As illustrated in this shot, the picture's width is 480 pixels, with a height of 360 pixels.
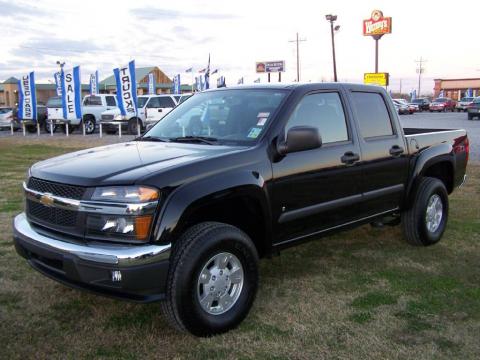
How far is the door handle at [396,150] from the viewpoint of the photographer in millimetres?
4977

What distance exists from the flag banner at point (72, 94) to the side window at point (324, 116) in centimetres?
1963

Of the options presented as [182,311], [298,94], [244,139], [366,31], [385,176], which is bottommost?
→ [182,311]

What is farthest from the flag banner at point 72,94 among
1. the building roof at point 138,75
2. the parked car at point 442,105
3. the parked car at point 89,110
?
the building roof at point 138,75

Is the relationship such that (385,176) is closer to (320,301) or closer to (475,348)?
(320,301)

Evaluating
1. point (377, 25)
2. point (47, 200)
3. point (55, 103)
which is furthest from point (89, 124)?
point (377, 25)

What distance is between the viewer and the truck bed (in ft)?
17.5

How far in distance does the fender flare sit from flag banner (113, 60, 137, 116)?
1778 centimetres

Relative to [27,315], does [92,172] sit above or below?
above

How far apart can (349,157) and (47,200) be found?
98.2 inches

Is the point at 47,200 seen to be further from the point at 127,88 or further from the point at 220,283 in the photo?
the point at 127,88

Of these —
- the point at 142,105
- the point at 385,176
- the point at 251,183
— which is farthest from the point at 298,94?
the point at 142,105

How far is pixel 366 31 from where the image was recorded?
43.6 metres

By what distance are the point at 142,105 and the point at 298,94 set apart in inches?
768

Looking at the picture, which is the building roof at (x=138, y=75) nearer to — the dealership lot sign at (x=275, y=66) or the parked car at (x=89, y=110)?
the dealership lot sign at (x=275, y=66)
